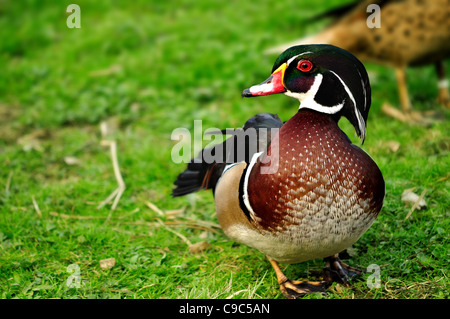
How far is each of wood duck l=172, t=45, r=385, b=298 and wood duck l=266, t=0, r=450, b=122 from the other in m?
1.93

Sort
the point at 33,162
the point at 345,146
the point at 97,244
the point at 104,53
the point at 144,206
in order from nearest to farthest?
the point at 345,146
the point at 97,244
the point at 144,206
the point at 33,162
the point at 104,53

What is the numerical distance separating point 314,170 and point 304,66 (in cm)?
45

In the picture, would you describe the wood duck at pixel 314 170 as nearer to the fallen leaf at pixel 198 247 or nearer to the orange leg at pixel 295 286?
the orange leg at pixel 295 286

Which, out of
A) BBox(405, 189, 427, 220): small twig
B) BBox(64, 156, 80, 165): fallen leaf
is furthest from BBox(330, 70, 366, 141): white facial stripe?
BBox(64, 156, 80, 165): fallen leaf

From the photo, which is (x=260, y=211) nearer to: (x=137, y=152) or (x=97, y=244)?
(x=97, y=244)

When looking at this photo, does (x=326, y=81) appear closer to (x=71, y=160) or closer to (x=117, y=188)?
(x=117, y=188)

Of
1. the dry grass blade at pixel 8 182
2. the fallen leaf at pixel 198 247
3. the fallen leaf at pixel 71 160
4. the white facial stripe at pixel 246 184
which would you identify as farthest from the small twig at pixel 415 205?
the dry grass blade at pixel 8 182

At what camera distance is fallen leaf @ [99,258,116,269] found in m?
2.79

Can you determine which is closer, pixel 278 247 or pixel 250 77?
pixel 278 247

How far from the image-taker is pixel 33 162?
12.7 feet

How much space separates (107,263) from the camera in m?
2.81

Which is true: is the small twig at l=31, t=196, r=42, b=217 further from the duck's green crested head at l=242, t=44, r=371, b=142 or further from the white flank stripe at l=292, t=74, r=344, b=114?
the white flank stripe at l=292, t=74, r=344, b=114
